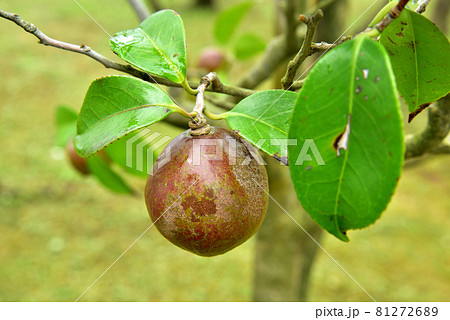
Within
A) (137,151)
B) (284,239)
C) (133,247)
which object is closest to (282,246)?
(284,239)

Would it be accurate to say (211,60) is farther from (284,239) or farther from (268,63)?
(284,239)

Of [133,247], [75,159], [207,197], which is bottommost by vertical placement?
[133,247]

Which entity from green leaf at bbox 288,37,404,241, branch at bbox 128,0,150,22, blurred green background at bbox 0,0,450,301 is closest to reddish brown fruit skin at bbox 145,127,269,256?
green leaf at bbox 288,37,404,241

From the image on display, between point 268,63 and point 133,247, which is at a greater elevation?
point 268,63

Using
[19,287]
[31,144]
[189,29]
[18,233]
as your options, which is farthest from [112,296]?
[189,29]

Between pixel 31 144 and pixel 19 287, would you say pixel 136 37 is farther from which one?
pixel 31 144

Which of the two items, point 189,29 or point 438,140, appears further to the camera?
point 189,29
